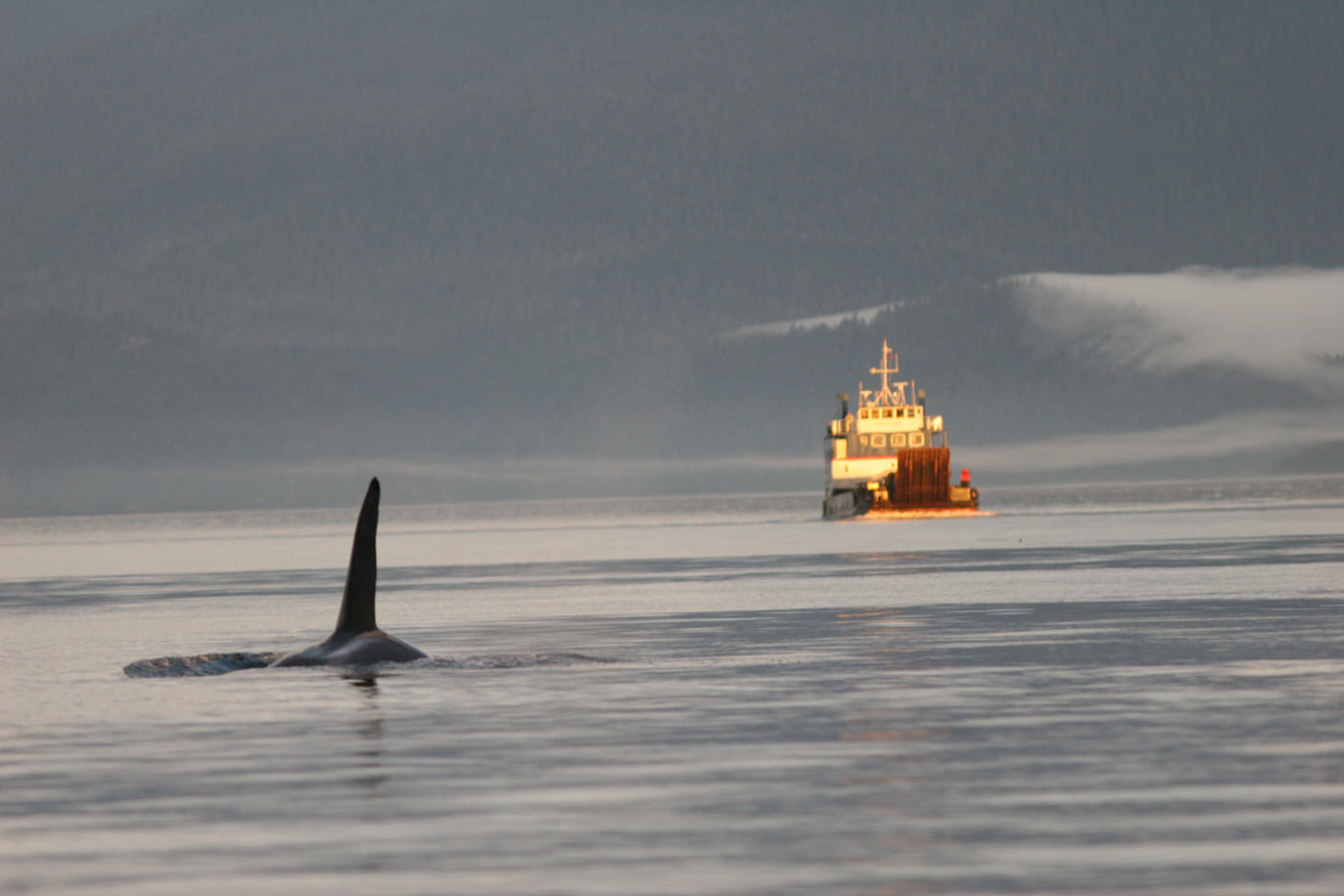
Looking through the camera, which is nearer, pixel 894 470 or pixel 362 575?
pixel 362 575

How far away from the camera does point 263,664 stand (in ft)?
111

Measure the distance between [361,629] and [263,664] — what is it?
181 centimetres

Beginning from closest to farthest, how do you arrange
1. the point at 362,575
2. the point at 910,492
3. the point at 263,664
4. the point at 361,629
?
the point at 362,575
the point at 361,629
the point at 263,664
the point at 910,492

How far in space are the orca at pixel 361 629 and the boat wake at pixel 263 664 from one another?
1.07 ft

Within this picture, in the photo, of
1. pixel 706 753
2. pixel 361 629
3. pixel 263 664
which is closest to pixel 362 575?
pixel 361 629

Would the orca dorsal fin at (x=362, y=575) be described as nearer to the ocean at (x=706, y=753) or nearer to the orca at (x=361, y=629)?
the orca at (x=361, y=629)

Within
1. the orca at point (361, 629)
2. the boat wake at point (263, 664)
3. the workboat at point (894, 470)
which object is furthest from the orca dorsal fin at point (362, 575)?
the workboat at point (894, 470)

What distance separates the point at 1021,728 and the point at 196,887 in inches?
415

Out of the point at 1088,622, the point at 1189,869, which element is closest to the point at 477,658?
the point at 1088,622

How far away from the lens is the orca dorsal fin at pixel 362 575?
32031 millimetres

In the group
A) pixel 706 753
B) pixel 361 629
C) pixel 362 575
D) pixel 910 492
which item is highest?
pixel 910 492

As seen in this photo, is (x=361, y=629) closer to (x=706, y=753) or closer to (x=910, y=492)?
(x=706, y=753)

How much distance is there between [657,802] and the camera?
1692 centimetres

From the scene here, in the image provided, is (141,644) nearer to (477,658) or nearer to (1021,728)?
(477,658)
